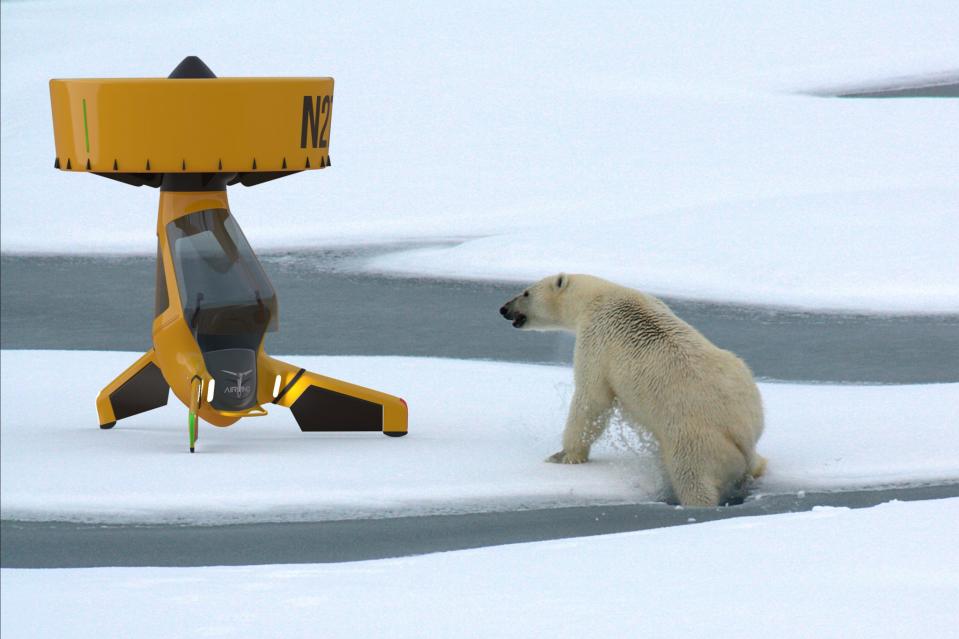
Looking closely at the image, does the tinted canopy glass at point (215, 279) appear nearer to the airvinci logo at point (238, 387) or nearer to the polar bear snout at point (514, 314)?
the airvinci logo at point (238, 387)

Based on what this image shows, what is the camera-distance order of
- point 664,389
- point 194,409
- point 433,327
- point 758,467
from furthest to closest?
point 433,327 < point 194,409 < point 758,467 < point 664,389

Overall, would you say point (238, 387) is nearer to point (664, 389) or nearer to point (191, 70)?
point (191, 70)

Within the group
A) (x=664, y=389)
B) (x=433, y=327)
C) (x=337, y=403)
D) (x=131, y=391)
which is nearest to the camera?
(x=664, y=389)

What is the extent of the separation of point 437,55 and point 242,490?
10.4 meters

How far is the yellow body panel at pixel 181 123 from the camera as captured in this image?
443 cm

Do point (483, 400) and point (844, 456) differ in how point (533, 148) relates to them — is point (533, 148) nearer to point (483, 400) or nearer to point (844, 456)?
point (483, 400)

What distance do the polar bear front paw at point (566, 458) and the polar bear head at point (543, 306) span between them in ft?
1.39

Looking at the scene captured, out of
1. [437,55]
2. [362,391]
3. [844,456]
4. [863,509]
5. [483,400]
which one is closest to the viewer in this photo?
[863,509]

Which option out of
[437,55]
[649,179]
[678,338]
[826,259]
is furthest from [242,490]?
[437,55]

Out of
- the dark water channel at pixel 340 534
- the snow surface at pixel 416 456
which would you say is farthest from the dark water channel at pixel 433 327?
the dark water channel at pixel 340 534

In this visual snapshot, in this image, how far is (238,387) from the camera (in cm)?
479

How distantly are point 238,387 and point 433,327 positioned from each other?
2.29m

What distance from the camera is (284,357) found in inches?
247

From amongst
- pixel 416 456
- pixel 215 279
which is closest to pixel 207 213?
pixel 215 279
